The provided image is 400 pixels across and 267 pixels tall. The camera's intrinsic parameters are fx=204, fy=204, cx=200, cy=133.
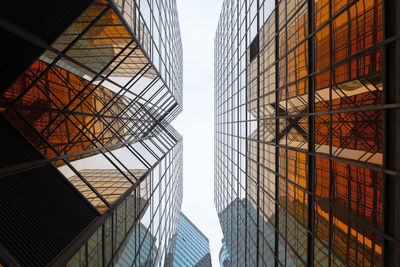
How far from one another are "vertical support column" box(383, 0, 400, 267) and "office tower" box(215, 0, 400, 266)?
26 mm

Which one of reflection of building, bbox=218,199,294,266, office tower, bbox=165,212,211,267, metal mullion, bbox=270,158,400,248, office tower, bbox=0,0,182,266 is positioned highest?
office tower, bbox=0,0,182,266

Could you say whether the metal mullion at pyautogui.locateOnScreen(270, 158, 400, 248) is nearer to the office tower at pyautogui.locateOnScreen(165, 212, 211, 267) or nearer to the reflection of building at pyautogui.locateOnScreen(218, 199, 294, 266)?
the reflection of building at pyautogui.locateOnScreen(218, 199, 294, 266)

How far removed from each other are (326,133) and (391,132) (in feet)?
9.83

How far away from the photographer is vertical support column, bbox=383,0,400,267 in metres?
5.34

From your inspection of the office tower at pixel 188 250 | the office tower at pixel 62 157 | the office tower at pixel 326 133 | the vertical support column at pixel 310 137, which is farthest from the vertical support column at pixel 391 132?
the office tower at pixel 188 250

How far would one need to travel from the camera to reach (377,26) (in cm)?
595

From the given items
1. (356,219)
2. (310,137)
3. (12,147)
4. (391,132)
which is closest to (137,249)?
(12,147)

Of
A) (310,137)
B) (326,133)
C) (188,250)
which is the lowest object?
(188,250)

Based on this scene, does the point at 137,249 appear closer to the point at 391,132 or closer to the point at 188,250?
the point at 391,132

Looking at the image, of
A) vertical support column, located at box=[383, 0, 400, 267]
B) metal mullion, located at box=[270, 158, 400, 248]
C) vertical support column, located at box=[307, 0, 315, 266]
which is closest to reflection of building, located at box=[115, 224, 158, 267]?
vertical support column, located at box=[307, 0, 315, 266]

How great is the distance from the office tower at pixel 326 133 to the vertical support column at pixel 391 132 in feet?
0.09

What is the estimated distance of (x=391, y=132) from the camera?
5543mm

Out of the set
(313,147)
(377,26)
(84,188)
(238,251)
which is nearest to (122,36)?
(84,188)

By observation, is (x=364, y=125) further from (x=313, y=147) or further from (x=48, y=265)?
(x=48, y=265)
